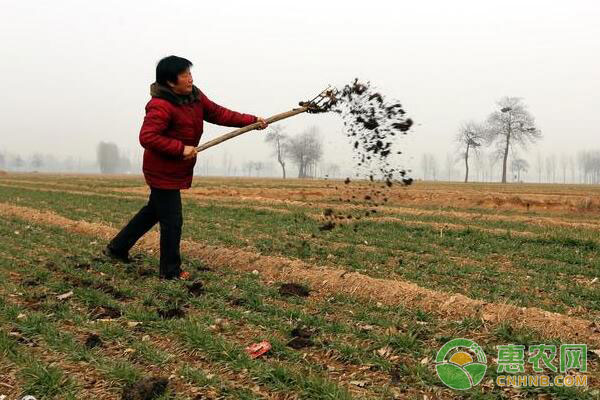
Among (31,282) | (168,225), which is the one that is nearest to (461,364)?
(168,225)

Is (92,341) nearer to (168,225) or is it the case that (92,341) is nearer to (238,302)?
(238,302)

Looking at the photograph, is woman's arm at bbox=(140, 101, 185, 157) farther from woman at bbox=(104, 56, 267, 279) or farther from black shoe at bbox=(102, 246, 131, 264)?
black shoe at bbox=(102, 246, 131, 264)

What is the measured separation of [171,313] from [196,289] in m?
0.99

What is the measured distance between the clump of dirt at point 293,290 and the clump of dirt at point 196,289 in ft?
3.56

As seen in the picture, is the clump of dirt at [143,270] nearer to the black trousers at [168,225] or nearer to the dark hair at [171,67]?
the black trousers at [168,225]

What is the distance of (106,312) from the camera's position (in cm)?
532

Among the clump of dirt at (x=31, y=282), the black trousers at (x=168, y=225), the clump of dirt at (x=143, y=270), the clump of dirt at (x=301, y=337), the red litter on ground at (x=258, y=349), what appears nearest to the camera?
A: the red litter on ground at (x=258, y=349)

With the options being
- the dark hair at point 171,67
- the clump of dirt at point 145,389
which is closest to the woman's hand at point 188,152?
the dark hair at point 171,67

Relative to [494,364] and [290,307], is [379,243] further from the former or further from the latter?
[494,364]

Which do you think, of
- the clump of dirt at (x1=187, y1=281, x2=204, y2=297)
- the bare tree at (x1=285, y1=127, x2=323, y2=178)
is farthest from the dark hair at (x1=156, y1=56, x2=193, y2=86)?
the bare tree at (x1=285, y1=127, x2=323, y2=178)

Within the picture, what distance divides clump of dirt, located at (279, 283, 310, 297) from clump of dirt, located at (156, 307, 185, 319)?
1.50 m

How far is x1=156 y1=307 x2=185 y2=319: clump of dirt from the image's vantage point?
17.0 ft

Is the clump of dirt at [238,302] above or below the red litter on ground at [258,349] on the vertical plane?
above

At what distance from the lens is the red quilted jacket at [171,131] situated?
20.0ft
